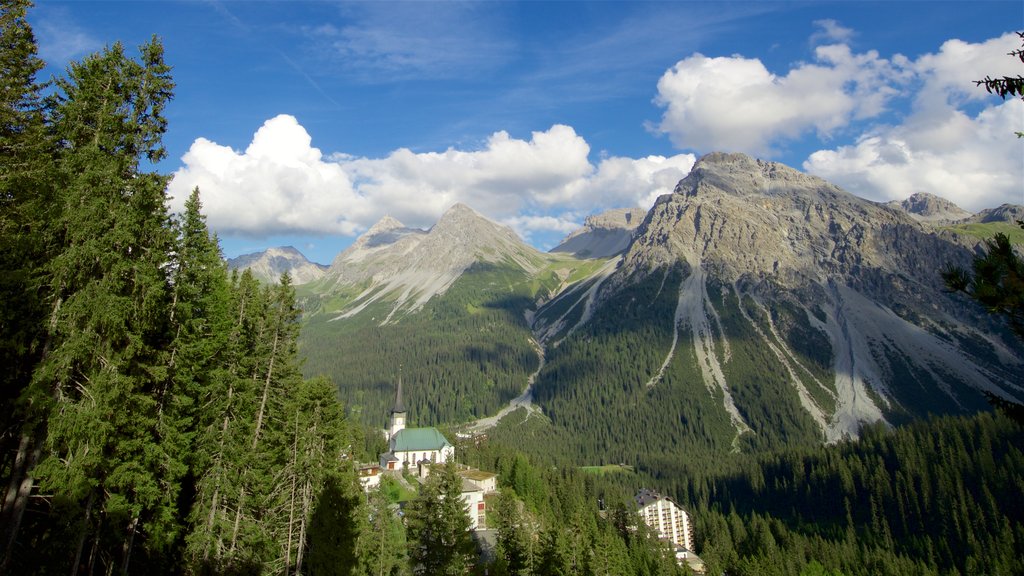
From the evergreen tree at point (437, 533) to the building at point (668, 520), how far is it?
9828 centimetres

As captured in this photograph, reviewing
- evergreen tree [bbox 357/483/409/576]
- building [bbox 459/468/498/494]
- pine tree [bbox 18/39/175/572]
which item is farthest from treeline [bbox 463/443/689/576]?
pine tree [bbox 18/39/175/572]

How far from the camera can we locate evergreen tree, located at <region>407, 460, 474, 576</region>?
3512 cm

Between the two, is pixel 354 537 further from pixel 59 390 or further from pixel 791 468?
pixel 791 468

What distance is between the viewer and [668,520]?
412ft

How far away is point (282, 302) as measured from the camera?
32125 mm

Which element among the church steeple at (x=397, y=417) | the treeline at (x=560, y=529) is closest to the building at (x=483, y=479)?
the treeline at (x=560, y=529)

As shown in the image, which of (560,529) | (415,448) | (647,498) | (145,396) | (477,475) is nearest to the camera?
(145,396)

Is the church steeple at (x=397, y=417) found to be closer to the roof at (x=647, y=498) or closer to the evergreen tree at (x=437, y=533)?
the roof at (x=647, y=498)

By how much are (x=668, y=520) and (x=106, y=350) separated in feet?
427

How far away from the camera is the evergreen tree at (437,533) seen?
3512 centimetres

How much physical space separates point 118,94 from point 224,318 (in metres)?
12.7

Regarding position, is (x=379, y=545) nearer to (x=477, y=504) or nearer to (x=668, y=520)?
(x=477, y=504)

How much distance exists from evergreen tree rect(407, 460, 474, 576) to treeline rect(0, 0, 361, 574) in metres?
10.7

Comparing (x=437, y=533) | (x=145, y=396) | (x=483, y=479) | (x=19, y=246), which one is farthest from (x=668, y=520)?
(x=19, y=246)
